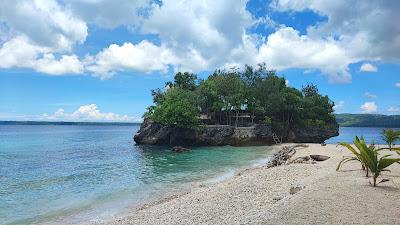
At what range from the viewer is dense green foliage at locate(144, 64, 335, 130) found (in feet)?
215

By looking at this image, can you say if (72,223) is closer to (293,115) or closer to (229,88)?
(229,88)

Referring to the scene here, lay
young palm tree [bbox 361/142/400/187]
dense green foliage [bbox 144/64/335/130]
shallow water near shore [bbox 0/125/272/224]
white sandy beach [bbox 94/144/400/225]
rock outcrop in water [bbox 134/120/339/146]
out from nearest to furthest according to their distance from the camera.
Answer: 1. white sandy beach [bbox 94/144/400/225]
2. young palm tree [bbox 361/142/400/187]
3. shallow water near shore [bbox 0/125/272/224]
4. rock outcrop in water [bbox 134/120/339/146]
5. dense green foliage [bbox 144/64/335/130]

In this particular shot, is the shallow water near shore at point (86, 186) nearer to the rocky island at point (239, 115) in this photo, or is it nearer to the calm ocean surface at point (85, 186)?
the calm ocean surface at point (85, 186)

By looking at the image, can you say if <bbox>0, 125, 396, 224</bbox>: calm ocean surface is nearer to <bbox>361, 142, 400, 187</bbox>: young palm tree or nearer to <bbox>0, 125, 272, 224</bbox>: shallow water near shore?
<bbox>0, 125, 272, 224</bbox>: shallow water near shore

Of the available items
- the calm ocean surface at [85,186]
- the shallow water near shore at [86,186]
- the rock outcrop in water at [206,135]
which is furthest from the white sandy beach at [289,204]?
the rock outcrop in water at [206,135]

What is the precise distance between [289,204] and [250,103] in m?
56.0

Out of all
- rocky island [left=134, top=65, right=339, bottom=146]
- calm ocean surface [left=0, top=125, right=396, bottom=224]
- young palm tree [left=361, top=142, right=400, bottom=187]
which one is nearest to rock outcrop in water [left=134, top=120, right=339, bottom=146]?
rocky island [left=134, top=65, right=339, bottom=146]

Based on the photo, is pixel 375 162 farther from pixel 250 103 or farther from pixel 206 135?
pixel 250 103

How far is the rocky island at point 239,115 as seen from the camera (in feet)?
194

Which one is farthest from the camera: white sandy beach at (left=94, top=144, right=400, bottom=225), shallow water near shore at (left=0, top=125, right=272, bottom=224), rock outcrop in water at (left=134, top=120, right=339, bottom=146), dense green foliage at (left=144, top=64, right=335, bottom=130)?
dense green foliage at (left=144, top=64, right=335, bottom=130)


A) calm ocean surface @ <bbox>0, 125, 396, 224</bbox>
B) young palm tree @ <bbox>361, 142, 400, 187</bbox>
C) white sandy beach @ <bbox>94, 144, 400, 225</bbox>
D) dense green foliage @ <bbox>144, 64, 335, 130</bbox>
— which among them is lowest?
calm ocean surface @ <bbox>0, 125, 396, 224</bbox>

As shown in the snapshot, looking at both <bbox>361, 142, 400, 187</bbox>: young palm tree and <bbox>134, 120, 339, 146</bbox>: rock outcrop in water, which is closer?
<bbox>361, 142, 400, 187</bbox>: young palm tree

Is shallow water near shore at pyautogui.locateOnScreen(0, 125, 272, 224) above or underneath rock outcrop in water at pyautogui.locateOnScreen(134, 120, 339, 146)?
underneath

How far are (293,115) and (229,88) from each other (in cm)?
1418
